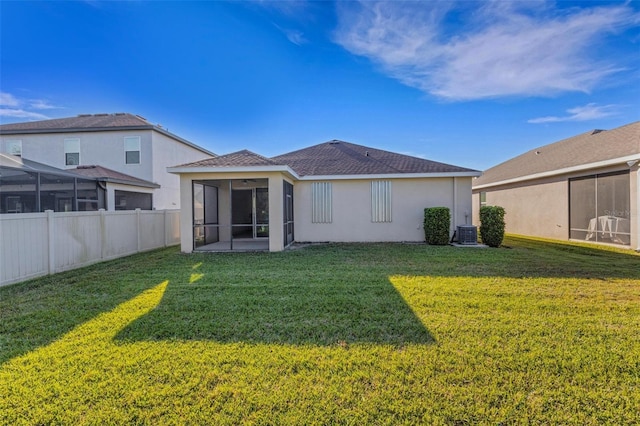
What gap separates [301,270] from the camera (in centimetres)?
722

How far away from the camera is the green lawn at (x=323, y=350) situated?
242 cm

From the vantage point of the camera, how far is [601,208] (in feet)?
37.9

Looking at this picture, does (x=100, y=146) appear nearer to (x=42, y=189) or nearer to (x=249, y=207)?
(x=42, y=189)

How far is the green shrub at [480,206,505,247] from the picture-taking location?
10.9 m

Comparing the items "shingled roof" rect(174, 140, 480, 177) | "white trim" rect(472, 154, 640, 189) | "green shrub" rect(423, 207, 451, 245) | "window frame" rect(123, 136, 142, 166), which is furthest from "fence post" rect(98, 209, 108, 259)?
"white trim" rect(472, 154, 640, 189)

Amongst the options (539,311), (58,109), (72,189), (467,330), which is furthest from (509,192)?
(58,109)

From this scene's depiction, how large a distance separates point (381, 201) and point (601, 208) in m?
8.19

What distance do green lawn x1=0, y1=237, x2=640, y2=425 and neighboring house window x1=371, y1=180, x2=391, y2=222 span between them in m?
5.78

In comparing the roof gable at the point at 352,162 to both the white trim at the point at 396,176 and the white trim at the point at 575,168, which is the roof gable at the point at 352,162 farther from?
the white trim at the point at 575,168

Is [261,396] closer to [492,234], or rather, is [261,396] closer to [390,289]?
[390,289]

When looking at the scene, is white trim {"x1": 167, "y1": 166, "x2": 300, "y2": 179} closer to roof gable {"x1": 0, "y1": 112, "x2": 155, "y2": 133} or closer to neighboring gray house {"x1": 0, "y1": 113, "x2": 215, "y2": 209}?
neighboring gray house {"x1": 0, "y1": 113, "x2": 215, "y2": 209}

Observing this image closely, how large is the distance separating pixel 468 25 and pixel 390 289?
9.60 m

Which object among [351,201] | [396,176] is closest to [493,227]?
[396,176]

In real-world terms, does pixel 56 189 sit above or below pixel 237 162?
below
